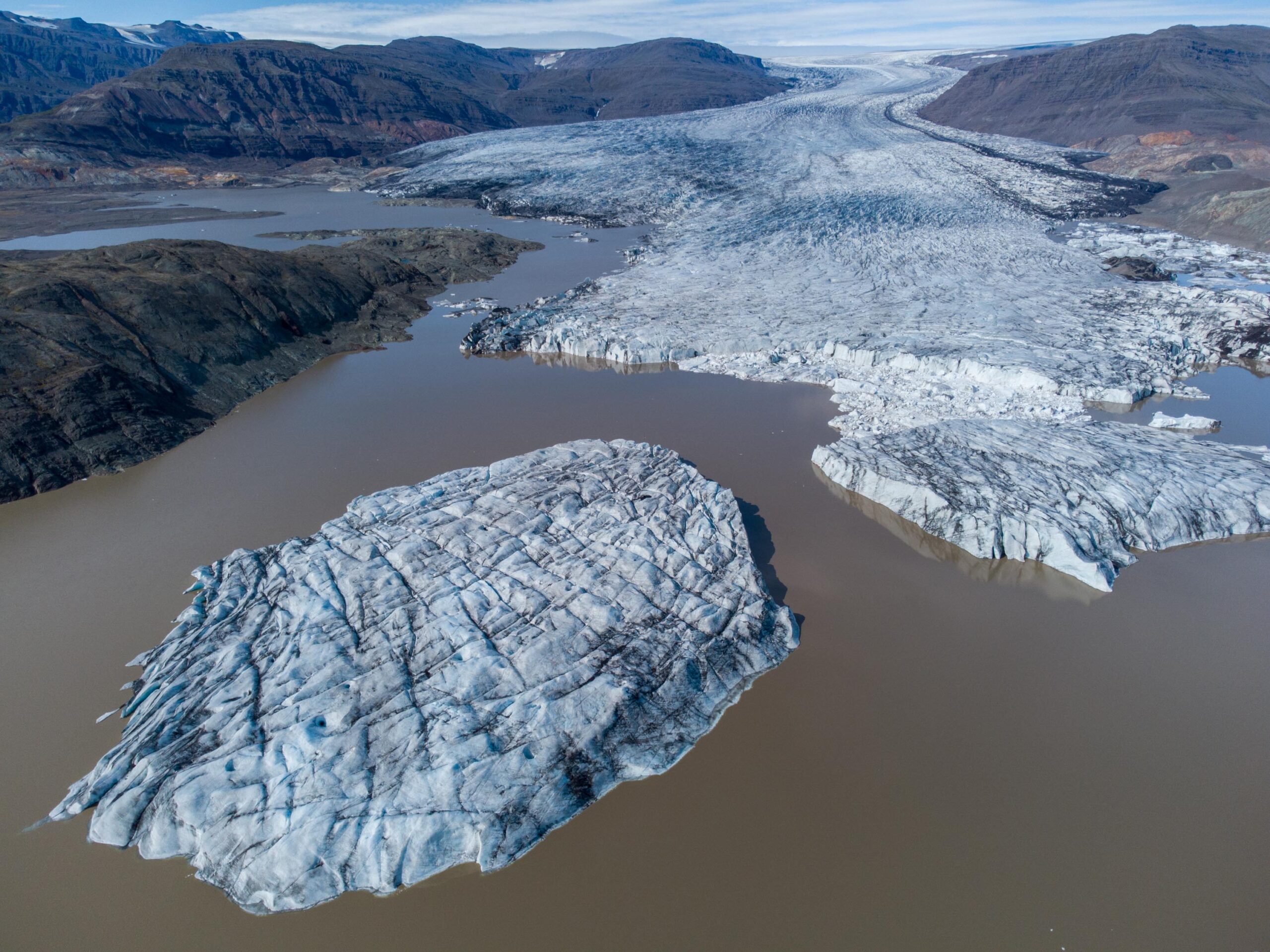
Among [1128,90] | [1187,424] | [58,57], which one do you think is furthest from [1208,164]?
[58,57]

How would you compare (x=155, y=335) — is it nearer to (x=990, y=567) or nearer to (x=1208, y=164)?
(x=990, y=567)

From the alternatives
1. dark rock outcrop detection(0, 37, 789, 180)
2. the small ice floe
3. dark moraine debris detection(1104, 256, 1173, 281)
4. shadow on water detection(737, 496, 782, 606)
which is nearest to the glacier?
dark moraine debris detection(1104, 256, 1173, 281)

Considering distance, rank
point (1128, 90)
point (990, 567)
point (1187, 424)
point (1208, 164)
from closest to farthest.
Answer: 1. point (990, 567)
2. point (1187, 424)
3. point (1208, 164)
4. point (1128, 90)

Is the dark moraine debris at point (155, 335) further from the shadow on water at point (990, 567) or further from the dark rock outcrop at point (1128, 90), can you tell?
the dark rock outcrop at point (1128, 90)

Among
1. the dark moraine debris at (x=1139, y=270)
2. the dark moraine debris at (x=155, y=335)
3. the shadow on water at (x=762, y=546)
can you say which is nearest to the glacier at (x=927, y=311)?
the dark moraine debris at (x=1139, y=270)

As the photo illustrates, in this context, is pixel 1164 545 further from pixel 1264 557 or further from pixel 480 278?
pixel 480 278

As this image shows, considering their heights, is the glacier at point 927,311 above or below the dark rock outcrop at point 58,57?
below
